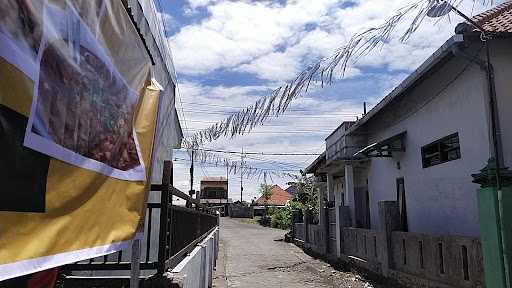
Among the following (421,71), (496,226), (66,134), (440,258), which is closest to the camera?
(66,134)

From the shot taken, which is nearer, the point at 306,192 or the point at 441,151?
the point at 441,151

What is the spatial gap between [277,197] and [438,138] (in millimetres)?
59114

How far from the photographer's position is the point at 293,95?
5.46 metres

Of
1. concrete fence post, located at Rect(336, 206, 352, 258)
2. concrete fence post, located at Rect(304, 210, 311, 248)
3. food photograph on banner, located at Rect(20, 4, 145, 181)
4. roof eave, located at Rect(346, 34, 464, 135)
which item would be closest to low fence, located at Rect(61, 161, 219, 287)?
food photograph on banner, located at Rect(20, 4, 145, 181)

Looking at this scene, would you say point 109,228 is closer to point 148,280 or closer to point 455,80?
point 148,280

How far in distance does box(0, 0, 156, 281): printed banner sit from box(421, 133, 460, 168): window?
8.33 metres

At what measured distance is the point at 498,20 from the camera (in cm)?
845

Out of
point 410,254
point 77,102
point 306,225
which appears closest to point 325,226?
point 306,225

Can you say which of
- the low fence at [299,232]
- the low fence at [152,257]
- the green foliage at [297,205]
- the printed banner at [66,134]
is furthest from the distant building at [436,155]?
the green foliage at [297,205]

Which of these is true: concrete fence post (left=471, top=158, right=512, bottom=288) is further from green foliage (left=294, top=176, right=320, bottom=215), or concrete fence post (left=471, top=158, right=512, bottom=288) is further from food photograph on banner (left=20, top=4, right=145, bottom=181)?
green foliage (left=294, top=176, right=320, bottom=215)

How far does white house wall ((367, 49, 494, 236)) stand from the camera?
27.5 feet

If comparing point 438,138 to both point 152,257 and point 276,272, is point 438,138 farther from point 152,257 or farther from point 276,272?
point 152,257

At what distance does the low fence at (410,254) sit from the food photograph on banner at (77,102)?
637 centimetres

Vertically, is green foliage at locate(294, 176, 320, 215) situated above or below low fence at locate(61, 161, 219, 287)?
above
